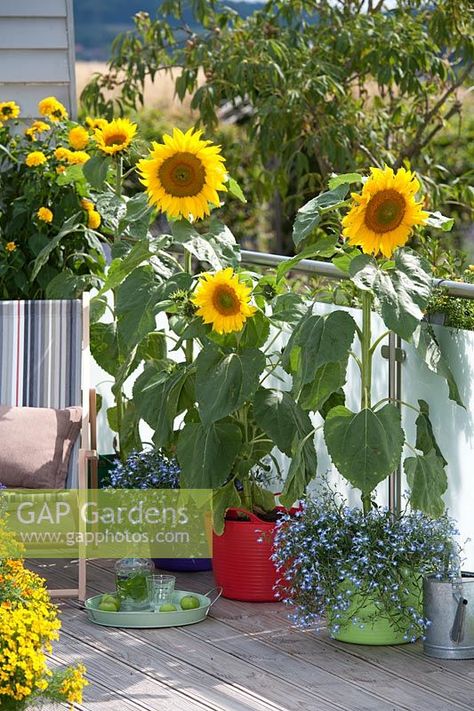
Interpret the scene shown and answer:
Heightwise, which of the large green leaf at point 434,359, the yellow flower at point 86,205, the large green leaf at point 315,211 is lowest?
the large green leaf at point 434,359

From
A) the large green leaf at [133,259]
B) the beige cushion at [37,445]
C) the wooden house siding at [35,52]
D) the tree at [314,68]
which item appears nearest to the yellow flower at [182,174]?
the large green leaf at [133,259]

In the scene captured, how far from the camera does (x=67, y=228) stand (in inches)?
180

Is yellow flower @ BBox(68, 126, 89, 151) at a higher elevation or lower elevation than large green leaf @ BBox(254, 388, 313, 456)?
higher

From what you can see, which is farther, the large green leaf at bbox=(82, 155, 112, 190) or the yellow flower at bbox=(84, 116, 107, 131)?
the yellow flower at bbox=(84, 116, 107, 131)

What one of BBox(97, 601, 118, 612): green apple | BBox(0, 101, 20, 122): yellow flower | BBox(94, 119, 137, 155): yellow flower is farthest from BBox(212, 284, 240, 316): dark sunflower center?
BBox(0, 101, 20, 122): yellow flower

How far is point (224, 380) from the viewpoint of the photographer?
354 centimetres

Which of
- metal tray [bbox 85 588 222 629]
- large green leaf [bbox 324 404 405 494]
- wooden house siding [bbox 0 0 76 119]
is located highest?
wooden house siding [bbox 0 0 76 119]

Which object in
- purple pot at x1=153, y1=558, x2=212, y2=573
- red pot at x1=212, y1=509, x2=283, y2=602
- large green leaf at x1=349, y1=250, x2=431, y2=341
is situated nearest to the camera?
large green leaf at x1=349, y1=250, x2=431, y2=341

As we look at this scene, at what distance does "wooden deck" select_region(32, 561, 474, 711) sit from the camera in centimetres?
297

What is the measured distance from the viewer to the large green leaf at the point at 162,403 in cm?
379

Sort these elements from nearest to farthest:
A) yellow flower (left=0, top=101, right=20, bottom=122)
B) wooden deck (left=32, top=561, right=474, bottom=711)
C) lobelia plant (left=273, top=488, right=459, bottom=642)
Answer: wooden deck (left=32, top=561, right=474, bottom=711)
lobelia plant (left=273, top=488, right=459, bottom=642)
yellow flower (left=0, top=101, right=20, bottom=122)

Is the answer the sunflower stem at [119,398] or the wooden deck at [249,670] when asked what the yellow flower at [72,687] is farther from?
the sunflower stem at [119,398]

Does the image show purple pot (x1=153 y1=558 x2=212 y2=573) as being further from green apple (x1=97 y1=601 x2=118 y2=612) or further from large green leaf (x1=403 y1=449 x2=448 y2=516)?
large green leaf (x1=403 y1=449 x2=448 y2=516)

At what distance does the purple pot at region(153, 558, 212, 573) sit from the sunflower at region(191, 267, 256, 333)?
1.03 meters
